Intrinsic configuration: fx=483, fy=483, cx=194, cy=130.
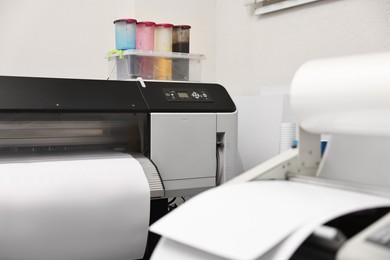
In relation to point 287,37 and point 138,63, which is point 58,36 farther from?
point 287,37

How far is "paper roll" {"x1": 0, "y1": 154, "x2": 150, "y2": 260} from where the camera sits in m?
1.00

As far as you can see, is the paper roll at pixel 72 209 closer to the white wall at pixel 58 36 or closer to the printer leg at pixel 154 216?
the printer leg at pixel 154 216

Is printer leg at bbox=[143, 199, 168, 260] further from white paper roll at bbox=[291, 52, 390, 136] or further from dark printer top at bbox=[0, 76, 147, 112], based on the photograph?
white paper roll at bbox=[291, 52, 390, 136]

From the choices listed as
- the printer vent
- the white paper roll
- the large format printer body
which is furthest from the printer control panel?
the white paper roll

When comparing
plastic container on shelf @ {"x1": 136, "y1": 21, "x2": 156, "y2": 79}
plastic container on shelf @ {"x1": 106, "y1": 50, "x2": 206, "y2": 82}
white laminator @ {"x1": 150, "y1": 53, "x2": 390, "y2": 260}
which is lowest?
white laminator @ {"x1": 150, "y1": 53, "x2": 390, "y2": 260}

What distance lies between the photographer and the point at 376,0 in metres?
1.40

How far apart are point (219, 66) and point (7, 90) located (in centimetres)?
113

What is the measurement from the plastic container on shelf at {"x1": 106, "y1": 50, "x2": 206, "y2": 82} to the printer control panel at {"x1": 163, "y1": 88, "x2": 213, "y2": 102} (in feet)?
1.01

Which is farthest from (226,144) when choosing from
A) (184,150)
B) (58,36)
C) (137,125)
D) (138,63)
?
(58,36)

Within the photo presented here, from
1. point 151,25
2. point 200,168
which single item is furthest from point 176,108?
point 151,25

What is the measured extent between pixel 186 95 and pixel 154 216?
0.35 metres

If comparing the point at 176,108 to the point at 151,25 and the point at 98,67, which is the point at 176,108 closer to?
the point at 151,25

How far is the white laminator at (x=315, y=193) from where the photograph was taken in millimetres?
585

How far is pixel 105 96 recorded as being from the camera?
1248mm
